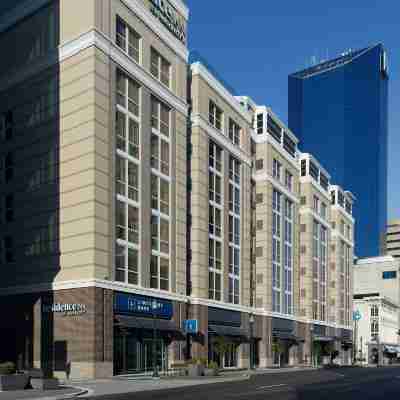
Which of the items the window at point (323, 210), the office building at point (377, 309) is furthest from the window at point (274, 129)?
the office building at point (377, 309)

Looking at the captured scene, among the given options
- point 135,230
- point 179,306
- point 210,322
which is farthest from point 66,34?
point 210,322

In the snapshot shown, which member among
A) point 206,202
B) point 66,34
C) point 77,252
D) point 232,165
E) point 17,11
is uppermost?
point 17,11

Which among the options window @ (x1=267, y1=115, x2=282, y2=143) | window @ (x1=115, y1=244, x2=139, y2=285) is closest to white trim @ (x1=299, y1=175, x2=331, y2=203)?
window @ (x1=267, y1=115, x2=282, y2=143)

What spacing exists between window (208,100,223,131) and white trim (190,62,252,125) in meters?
1.70

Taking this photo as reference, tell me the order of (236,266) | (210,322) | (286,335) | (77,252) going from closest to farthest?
1. (77,252)
2. (210,322)
3. (236,266)
4. (286,335)

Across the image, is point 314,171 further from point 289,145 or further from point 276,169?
point 276,169

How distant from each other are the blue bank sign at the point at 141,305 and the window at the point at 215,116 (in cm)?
2155

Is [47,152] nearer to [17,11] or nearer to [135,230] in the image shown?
[135,230]

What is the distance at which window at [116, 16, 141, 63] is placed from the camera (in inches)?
2071

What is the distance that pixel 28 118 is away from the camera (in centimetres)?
5500

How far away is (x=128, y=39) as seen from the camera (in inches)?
2110

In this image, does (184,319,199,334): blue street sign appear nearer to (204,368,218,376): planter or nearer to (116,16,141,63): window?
(204,368,218,376): planter

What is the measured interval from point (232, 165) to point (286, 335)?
2726 centimetres

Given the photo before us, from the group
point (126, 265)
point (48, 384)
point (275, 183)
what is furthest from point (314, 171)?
point (48, 384)
